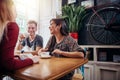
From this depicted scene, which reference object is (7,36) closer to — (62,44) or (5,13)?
(5,13)

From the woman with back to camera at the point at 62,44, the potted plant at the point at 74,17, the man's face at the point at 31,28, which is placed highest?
the potted plant at the point at 74,17

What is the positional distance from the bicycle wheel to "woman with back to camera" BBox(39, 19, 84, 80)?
3.78 feet

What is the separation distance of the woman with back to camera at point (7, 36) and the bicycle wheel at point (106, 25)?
81.1 inches

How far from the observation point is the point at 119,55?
7.80 ft

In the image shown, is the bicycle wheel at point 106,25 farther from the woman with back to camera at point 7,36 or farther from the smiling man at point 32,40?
the woman with back to camera at point 7,36

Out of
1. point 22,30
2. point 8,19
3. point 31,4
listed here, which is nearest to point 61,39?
point 8,19

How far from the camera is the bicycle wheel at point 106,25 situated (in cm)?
244

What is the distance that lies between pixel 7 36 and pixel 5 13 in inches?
5.9

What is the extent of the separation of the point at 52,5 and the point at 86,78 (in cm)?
220

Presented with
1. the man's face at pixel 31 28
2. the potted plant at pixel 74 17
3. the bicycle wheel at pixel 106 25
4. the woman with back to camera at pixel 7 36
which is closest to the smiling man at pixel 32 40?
the man's face at pixel 31 28

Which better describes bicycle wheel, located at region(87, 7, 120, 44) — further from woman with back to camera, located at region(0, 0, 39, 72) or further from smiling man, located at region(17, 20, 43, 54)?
woman with back to camera, located at region(0, 0, 39, 72)

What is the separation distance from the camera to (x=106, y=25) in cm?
250

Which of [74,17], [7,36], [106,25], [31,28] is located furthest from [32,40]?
[7,36]

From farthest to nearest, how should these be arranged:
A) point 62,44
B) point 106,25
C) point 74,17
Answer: point 74,17
point 106,25
point 62,44
